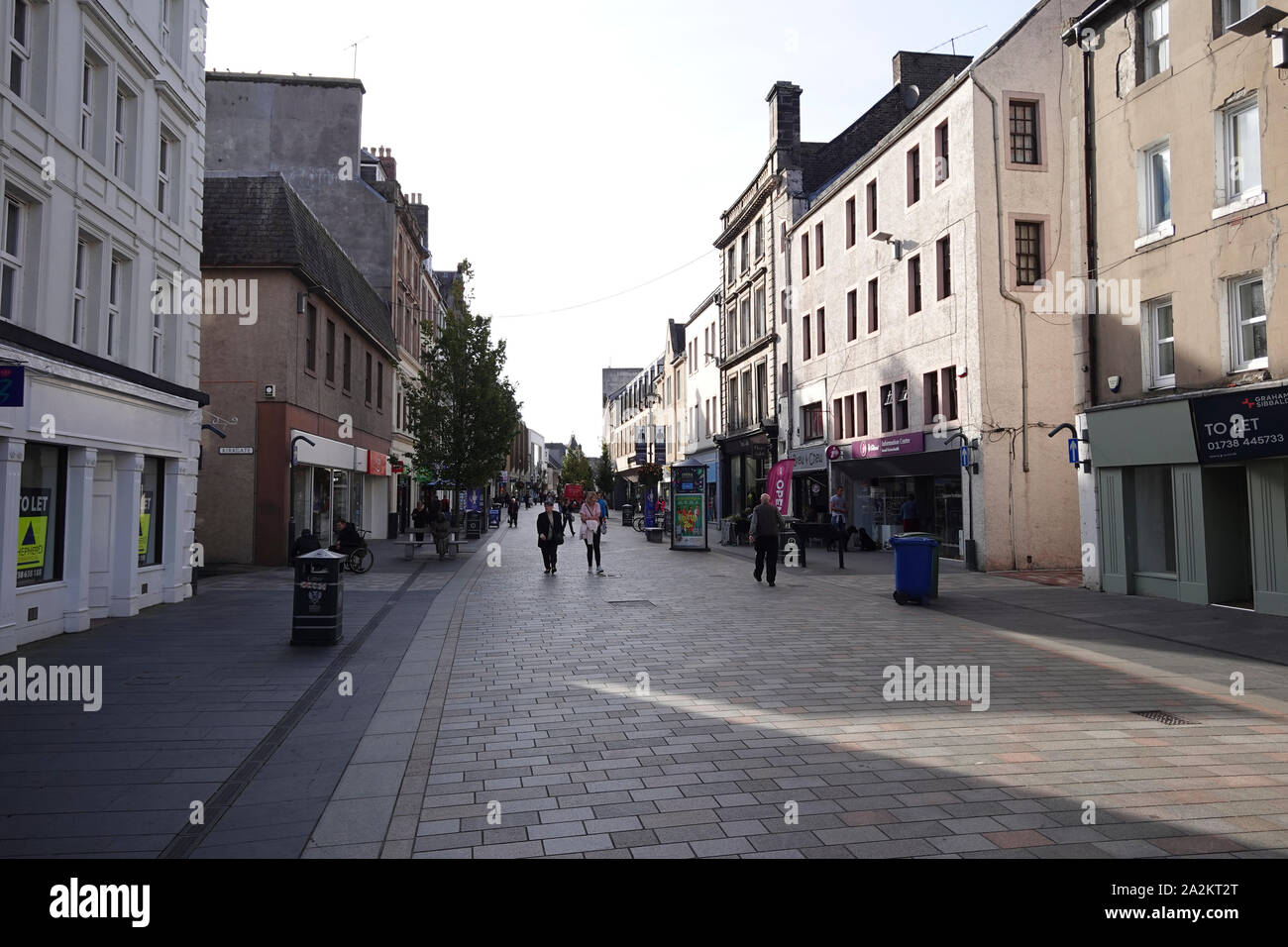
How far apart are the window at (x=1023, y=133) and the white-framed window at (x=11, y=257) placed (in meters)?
19.6

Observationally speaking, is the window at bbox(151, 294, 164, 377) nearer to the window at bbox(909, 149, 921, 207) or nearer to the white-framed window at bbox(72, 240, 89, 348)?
the white-framed window at bbox(72, 240, 89, 348)

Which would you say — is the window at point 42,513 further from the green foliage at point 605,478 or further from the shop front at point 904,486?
the green foliage at point 605,478

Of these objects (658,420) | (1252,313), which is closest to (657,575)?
(1252,313)

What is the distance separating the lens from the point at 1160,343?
14609mm

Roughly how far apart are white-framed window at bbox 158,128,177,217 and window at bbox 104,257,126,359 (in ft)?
5.52

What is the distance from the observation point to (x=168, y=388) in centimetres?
1366

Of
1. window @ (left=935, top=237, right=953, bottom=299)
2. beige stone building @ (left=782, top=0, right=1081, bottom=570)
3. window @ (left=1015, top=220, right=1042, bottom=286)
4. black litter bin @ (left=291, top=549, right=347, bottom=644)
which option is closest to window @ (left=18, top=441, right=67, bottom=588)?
black litter bin @ (left=291, top=549, right=347, bottom=644)

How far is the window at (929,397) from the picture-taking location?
74.6ft

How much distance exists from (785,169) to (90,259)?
26.7 m

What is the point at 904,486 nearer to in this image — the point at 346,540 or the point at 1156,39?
the point at 1156,39

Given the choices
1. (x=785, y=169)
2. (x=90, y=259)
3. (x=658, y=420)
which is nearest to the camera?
(x=90, y=259)

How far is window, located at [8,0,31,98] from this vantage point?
33.4ft

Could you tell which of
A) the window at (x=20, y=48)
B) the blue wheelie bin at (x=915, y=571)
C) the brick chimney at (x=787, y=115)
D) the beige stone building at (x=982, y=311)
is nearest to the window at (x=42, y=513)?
the window at (x=20, y=48)
